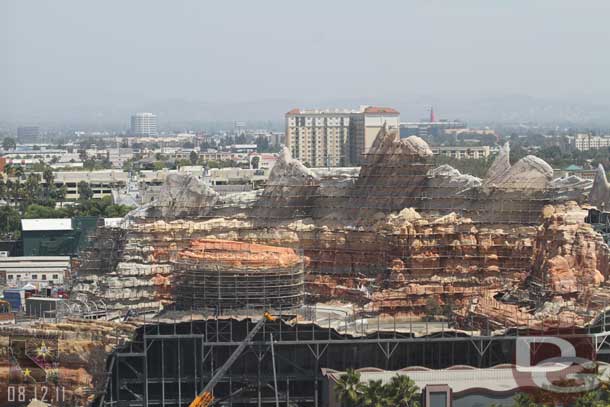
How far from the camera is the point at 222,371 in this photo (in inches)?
1593

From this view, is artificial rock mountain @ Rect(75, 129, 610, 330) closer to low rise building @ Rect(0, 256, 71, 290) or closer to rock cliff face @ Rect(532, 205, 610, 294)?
rock cliff face @ Rect(532, 205, 610, 294)

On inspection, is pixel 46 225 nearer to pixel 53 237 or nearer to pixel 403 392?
pixel 53 237

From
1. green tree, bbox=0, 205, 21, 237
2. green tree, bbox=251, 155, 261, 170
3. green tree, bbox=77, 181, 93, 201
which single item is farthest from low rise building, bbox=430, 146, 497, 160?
green tree, bbox=0, 205, 21, 237

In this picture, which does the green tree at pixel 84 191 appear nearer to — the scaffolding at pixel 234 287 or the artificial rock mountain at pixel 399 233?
the artificial rock mountain at pixel 399 233

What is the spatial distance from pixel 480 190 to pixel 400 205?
3069 millimetres

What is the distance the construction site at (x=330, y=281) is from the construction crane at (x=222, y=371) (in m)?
0.08

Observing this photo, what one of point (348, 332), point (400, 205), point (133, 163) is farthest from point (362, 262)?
point (133, 163)

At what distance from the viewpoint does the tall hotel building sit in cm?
14288

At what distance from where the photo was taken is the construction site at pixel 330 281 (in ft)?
139

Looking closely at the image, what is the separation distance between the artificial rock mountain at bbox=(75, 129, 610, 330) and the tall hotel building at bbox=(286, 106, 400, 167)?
265ft

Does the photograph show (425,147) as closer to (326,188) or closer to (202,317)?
(326,188)

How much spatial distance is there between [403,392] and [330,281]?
1799 cm

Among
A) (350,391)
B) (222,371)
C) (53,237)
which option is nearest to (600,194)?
(222,371)

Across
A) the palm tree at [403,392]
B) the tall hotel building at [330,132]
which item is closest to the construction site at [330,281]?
the palm tree at [403,392]
